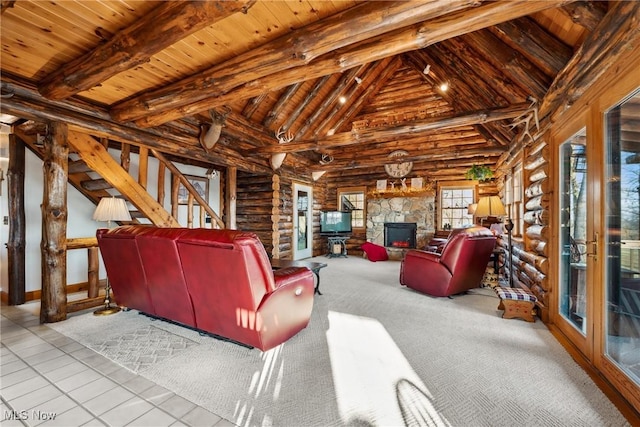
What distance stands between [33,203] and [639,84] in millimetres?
6801

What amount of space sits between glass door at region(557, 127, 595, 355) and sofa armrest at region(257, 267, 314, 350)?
2462mm

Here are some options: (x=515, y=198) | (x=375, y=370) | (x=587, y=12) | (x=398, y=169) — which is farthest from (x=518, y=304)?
(x=398, y=169)

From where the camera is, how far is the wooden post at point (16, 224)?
3730 millimetres

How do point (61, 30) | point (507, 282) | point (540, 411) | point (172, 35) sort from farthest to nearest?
point (507, 282)
point (61, 30)
point (172, 35)
point (540, 411)

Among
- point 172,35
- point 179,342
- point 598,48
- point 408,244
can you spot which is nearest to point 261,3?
point 172,35

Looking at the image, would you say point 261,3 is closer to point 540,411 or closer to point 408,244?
point 540,411

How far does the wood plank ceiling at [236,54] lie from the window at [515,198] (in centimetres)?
69

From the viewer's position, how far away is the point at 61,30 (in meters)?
2.23

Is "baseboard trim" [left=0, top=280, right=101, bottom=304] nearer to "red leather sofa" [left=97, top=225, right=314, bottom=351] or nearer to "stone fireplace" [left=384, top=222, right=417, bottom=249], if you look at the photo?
"red leather sofa" [left=97, top=225, right=314, bottom=351]

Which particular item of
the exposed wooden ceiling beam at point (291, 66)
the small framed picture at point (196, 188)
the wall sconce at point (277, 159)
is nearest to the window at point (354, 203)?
the wall sconce at point (277, 159)

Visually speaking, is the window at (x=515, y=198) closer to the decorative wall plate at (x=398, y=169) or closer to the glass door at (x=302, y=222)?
the decorative wall plate at (x=398, y=169)

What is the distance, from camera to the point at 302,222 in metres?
8.03

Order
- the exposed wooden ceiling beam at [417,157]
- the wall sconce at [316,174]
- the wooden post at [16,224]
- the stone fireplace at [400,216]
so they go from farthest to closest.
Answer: the wall sconce at [316,174] → the stone fireplace at [400,216] → the exposed wooden ceiling beam at [417,157] → the wooden post at [16,224]

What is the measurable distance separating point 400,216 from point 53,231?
298 inches
